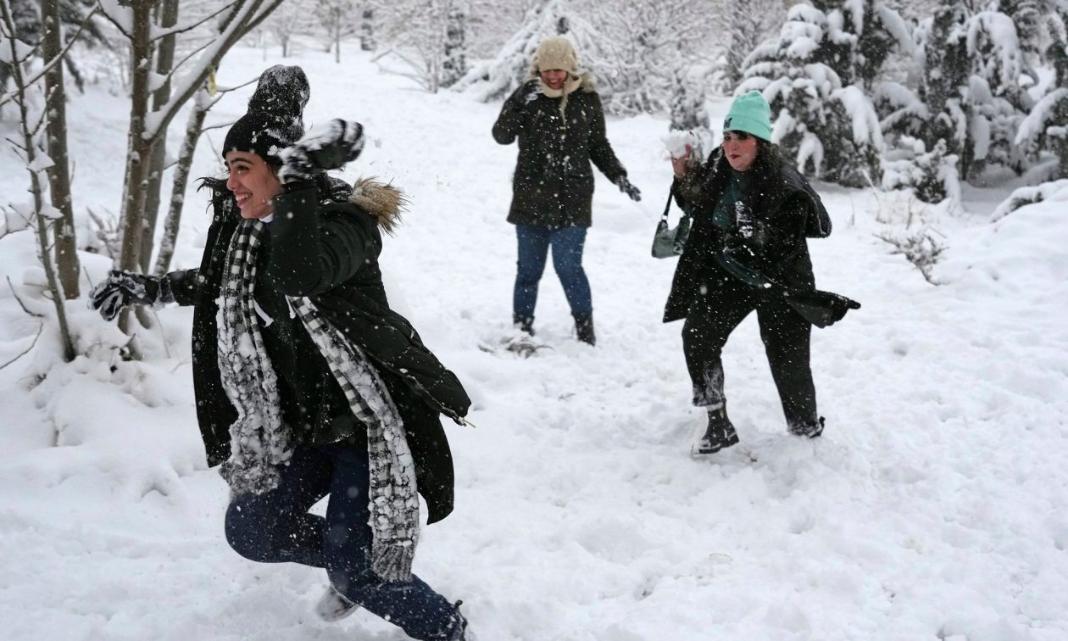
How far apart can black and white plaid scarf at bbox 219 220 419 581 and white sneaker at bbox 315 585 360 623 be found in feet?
1.35

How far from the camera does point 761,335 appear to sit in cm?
401

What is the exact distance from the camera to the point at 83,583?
2814 mm

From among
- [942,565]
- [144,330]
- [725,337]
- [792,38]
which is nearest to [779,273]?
[725,337]

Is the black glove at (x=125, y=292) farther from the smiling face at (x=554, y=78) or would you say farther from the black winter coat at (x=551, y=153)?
the smiling face at (x=554, y=78)

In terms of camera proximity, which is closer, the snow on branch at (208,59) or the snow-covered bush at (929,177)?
the snow on branch at (208,59)

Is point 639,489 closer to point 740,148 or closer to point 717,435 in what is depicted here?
point 717,435

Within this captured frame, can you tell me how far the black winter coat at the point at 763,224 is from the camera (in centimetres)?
373

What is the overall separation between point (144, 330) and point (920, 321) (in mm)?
4945

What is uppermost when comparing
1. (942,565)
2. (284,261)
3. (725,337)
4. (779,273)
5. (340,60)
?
(284,261)

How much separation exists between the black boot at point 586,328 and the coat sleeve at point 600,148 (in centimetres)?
97

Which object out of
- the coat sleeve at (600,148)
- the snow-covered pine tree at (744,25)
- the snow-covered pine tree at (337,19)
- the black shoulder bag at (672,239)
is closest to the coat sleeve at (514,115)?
the coat sleeve at (600,148)

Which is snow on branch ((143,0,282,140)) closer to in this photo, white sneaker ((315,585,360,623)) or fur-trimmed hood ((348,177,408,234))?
fur-trimmed hood ((348,177,408,234))

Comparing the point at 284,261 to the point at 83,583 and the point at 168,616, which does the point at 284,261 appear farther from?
the point at 83,583

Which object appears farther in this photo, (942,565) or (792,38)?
(792,38)
